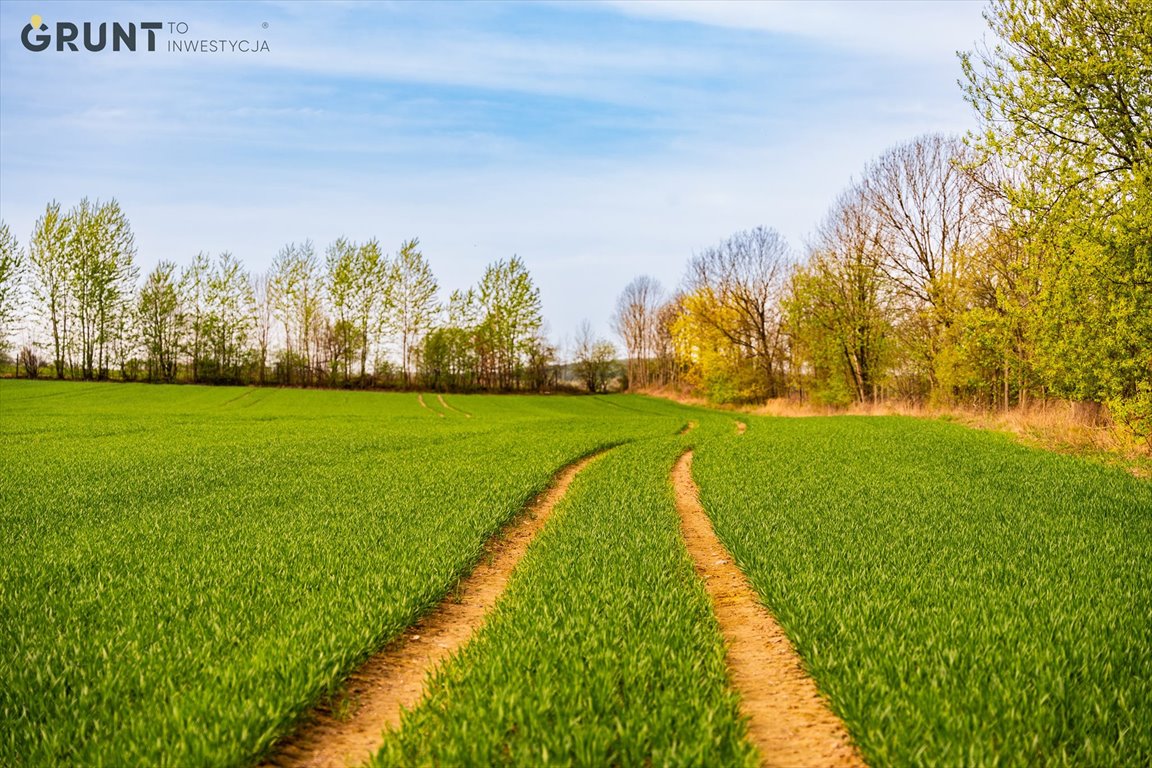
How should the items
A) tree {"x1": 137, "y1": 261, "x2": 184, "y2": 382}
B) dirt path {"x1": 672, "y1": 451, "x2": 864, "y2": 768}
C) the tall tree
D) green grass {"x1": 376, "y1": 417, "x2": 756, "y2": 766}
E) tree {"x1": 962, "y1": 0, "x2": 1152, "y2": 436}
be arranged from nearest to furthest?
green grass {"x1": 376, "y1": 417, "x2": 756, "y2": 766} < dirt path {"x1": 672, "y1": 451, "x2": 864, "y2": 768} < tree {"x1": 962, "y1": 0, "x2": 1152, "y2": 436} < the tall tree < tree {"x1": 137, "y1": 261, "x2": 184, "y2": 382}

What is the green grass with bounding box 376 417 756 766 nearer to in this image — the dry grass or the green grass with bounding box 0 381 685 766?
the green grass with bounding box 0 381 685 766

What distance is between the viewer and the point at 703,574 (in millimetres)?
8742

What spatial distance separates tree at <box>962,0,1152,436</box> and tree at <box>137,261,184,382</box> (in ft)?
245

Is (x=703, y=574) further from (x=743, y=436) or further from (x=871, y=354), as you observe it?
(x=871, y=354)

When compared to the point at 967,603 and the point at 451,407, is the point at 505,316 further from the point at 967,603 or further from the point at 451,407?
the point at 967,603

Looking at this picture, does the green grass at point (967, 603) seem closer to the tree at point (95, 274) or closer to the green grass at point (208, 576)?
the green grass at point (208, 576)

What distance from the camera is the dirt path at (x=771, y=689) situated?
430cm

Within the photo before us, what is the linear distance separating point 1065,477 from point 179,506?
62.3 feet

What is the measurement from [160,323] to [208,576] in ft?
244

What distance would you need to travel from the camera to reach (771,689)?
525cm

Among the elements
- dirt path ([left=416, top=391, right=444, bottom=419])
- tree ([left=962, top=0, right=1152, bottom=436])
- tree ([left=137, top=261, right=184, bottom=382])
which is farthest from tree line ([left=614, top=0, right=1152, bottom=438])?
tree ([left=137, top=261, right=184, bottom=382])

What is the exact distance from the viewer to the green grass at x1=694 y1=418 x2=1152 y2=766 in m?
4.16

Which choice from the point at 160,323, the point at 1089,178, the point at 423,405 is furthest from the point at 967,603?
the point at 160,323

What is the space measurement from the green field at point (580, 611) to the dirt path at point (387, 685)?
0.61 feet
